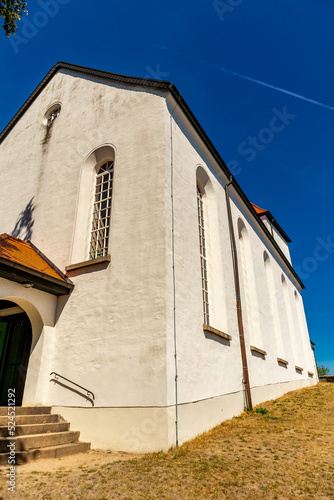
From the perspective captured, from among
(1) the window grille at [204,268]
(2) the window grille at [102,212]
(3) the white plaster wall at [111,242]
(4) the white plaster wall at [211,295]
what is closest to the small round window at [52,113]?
(3) the white plaster wall at [111,242]

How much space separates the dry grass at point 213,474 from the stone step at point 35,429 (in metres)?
0.97

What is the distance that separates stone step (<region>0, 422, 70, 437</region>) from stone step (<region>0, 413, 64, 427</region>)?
0.26 meters

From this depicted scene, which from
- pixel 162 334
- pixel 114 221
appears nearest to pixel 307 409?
pixel 162 334

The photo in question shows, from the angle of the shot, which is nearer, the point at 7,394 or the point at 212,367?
the point at 212,367

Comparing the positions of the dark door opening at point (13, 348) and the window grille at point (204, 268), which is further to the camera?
the window grille at point (204, 268)

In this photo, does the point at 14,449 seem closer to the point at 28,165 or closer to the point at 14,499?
the point at 14,499

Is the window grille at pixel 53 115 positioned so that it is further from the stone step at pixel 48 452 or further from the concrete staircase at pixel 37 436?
the stone step at pixel 48 452

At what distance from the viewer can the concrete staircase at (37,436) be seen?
5.34 m

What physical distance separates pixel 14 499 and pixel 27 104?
1475 cm

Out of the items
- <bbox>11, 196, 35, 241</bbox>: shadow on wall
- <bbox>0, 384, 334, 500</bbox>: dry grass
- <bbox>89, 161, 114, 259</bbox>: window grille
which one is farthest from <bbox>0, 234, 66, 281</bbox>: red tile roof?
<bbox>0, 384, 334, 500</bbox>: dry grass

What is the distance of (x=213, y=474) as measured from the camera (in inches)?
181

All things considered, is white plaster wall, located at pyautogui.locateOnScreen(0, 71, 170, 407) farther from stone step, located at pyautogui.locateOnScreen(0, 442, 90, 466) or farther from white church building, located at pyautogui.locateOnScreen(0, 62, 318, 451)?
stone step, located at pyautogui.locateOnScreen(0, 442, 90, 466)

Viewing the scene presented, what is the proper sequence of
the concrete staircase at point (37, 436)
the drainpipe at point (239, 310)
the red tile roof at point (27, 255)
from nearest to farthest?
the concrete staircase at point (37, 436)
the red tile roof at point (27, 255)
the drainpipe at point (239, 310)

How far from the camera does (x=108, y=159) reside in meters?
10.1
